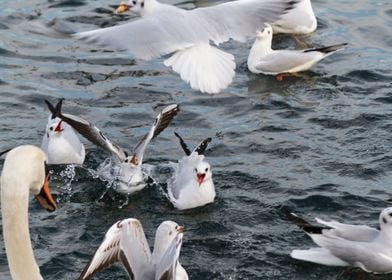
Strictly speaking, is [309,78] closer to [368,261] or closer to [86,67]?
Answer: [86,67]

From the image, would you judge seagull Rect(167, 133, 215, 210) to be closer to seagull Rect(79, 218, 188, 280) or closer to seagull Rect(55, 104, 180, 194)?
seagull Rect(55, 104, 180, 194)

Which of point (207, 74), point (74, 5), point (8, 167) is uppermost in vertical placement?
point (8, 167)

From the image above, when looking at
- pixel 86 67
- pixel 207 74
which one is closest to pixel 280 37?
pixel 86 67

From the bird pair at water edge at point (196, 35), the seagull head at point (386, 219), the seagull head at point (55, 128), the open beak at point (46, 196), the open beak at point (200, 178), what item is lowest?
the seagull head at point (55, 128)

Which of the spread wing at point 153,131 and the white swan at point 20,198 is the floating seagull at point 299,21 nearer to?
the spread wing at point 153,131

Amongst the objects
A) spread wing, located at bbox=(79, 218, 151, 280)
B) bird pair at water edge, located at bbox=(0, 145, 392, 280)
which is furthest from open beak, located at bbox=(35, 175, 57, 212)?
spread wing, located at bbox=(79, 218, 151, 280)

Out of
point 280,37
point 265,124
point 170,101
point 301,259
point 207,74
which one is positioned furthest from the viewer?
point 280,37

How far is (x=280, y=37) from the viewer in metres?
14.6

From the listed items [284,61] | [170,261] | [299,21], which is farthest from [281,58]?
[170,261]

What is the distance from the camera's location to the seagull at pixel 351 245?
825cm

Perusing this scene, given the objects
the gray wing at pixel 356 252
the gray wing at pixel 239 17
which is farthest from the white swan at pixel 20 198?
the gray wing at pixel 239 17

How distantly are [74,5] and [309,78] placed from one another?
14.8ft

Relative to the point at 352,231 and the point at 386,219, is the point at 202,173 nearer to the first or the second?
Result: the point at 352,231

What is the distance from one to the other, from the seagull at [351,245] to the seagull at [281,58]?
460cm
